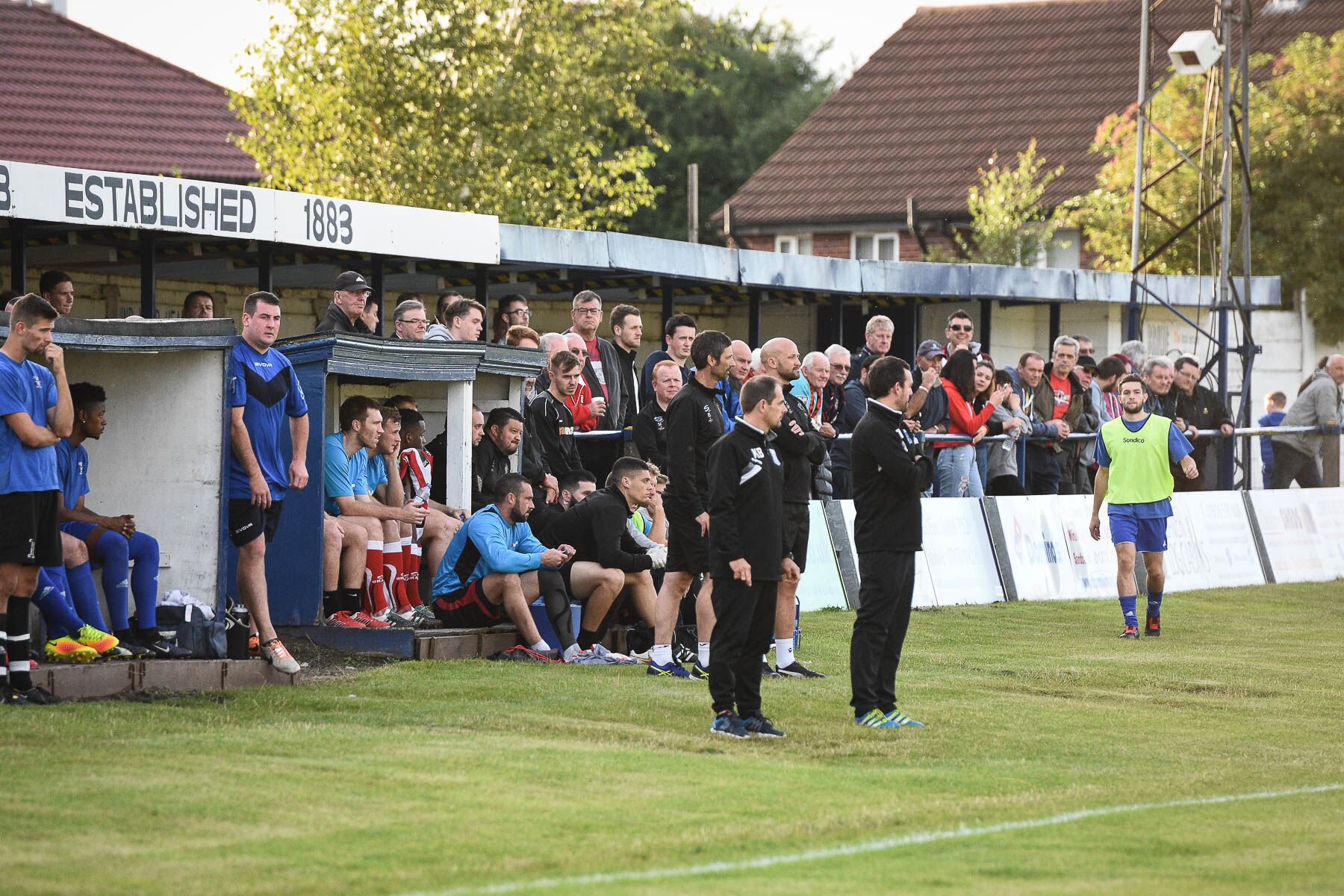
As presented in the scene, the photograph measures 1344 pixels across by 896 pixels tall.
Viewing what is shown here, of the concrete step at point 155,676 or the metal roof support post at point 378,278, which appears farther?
the metal roof support post at point 378,278

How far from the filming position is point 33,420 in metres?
10.2

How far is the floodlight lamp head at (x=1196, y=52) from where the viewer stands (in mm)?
25750

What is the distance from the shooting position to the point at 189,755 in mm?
8797

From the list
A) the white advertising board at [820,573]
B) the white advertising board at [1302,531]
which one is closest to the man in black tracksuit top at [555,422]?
the white advertising board at [820,573]

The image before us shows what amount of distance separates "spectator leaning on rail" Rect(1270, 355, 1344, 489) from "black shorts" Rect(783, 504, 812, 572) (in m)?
13.5

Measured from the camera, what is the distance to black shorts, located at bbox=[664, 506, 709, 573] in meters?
12.0

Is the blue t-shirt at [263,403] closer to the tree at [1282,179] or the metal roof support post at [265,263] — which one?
the metal roof support post at [265,263]

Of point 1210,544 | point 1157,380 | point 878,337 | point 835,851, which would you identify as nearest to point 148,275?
point 878,337

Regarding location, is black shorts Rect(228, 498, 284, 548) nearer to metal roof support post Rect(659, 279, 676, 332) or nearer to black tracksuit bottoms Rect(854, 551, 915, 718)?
black tracksuit bottoms Rect(854, 551, 915, 718)

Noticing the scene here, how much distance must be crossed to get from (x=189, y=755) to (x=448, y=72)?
1066 inches

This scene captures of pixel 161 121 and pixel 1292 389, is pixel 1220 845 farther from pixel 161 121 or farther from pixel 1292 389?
pixel 161 121

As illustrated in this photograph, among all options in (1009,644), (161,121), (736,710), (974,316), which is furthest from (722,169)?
(736,710)

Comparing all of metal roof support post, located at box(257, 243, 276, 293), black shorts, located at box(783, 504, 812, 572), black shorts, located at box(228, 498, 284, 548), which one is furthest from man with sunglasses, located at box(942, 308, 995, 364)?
black shorts, located at box(228, 498, 284, 548)

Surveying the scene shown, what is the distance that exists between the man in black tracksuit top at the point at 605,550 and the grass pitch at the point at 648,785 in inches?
22.2
